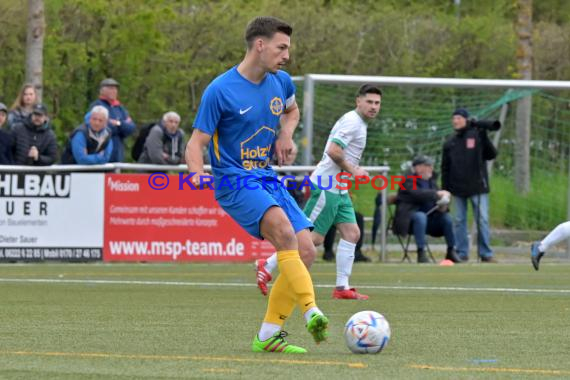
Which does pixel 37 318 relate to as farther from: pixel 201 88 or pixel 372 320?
pixel 201 88

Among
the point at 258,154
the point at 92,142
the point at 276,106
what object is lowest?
the point at 92,142

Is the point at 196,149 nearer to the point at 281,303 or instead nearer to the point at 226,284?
the point at 281,303

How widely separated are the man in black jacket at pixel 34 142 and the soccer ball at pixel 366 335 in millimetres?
11357

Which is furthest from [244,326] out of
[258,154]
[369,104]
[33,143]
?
[33,143]

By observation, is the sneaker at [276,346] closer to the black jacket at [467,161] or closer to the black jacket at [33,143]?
the black jacket at [33,143]

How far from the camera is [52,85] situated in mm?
26812

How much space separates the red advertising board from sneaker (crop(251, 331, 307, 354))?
35.7 feet

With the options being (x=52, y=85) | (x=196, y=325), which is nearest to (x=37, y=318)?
(x=196, y=325)

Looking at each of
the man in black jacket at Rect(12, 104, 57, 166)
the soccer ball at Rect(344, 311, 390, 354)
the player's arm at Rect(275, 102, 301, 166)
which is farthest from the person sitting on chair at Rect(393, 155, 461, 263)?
the soccer ball at Rect(344, 311, 390, 354)

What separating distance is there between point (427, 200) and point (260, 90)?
486 inches

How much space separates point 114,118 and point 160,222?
165 centimetres

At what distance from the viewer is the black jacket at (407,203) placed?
2064 centimetres

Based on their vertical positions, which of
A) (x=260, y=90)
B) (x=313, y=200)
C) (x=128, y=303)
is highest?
(x=260, y=90)

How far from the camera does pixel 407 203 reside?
67.9ft
